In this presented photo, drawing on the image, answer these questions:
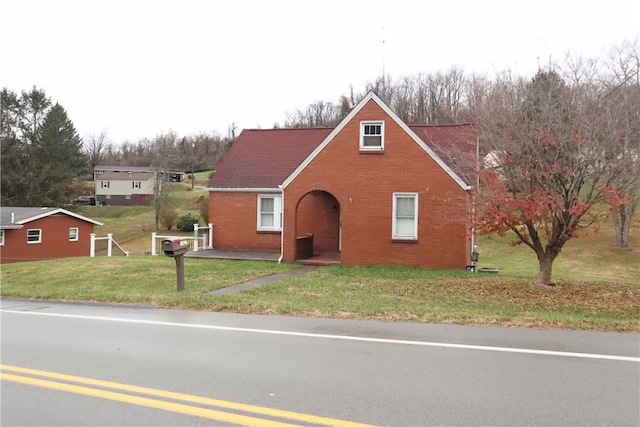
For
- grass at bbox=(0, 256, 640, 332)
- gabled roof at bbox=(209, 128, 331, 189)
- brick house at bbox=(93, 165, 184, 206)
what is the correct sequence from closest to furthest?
grass at bbox=(0, 256, 640, 332) → gabled roof at bbox=(209, 128, 331, 189) → brick house at bbox=(93, 165, 184, 206)

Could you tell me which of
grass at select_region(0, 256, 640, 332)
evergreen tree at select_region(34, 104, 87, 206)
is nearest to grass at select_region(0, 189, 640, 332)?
grass at select_region(0, 256, 640, 332)

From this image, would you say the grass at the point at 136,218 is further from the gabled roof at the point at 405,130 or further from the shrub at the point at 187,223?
the gabled roof at the point at 405,130

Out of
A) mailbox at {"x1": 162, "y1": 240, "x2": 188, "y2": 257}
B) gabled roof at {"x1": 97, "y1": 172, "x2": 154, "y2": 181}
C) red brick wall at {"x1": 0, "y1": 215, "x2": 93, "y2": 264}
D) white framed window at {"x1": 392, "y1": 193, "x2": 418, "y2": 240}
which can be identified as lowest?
red brick wall at {"x1": 0, "y1": 215, "x2": 93, "y2": 264}

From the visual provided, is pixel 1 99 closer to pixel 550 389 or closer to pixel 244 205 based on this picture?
pixel 244 205

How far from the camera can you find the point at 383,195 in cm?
1856

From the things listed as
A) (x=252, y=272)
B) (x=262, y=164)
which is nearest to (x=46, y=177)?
(x=262, y=164)

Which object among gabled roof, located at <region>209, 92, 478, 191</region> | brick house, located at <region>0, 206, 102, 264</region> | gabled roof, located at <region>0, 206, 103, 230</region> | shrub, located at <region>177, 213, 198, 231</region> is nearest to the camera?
gabled roof, located at <region>209, 92, 478, 191</region>

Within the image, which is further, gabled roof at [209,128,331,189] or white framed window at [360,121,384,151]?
gabled roof at [209,128,331,189]

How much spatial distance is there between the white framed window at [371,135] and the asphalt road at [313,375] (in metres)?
10.6

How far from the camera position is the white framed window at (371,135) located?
61.4ft

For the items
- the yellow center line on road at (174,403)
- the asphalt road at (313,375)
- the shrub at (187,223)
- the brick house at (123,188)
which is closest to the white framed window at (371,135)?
the asphalt road at (313,375)

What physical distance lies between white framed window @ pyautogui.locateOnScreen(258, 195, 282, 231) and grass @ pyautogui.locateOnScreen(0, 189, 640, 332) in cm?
436

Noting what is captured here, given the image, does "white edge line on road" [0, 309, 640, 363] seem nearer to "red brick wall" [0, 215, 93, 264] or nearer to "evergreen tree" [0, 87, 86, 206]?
"red brick wall" [0, 215, 93, 264]

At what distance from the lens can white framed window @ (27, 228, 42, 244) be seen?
36.0 m
